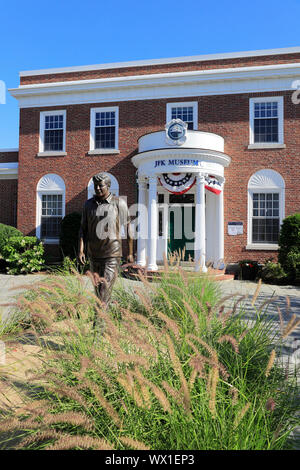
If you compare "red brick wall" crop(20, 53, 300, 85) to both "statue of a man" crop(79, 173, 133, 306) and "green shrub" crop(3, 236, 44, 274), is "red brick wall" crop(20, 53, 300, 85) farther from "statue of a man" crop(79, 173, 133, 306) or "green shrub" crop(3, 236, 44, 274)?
"statue of a man" crop(79, 173, 133, 306)

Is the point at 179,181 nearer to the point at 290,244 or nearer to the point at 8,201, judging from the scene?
the point at 290,244

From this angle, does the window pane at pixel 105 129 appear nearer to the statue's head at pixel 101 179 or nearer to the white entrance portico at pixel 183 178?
the white entrance portico at pixel 183 178

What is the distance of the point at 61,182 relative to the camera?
1642 cm

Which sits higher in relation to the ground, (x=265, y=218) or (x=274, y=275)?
(x=265, y=218)

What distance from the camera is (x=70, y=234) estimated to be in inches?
578

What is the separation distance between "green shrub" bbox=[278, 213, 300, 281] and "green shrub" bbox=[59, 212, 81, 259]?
27.7ft

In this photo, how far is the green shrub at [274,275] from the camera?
39.4ft

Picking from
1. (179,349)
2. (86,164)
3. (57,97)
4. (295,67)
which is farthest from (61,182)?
(179,349)

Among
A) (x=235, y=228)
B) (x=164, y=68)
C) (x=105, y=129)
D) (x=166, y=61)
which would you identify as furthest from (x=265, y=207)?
(x=105, y=129)

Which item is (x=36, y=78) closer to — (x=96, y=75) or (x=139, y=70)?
(x=96, y=75)

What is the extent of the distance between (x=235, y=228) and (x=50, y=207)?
9173 mm

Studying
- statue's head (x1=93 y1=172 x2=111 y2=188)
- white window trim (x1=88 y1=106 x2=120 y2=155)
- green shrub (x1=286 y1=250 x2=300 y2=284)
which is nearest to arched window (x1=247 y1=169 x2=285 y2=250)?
green shrub (x1=286 y1=250 x2=300 y2=284)

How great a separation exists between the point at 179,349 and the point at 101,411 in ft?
2.78

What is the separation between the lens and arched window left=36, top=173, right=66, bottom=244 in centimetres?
1652
